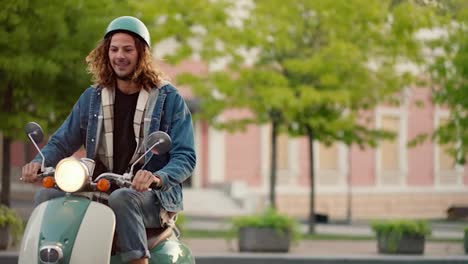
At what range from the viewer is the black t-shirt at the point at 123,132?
5973mm

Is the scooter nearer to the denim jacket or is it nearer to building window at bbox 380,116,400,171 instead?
the denim jacket

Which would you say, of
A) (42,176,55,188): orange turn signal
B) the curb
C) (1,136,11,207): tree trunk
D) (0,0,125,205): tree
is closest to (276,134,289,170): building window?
(1,136,11,207): tree trunk

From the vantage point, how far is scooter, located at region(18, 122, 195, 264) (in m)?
5.39

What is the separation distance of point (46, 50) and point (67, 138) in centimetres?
1287

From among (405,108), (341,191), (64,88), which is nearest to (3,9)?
(64,88)

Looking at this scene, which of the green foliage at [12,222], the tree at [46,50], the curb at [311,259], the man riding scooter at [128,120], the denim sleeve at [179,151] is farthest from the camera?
the tree at [46,50]

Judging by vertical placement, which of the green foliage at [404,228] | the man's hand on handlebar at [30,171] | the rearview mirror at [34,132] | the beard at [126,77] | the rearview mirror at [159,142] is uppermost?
the beard at [126,77]

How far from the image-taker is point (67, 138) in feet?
19.9

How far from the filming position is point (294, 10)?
26.6 metres

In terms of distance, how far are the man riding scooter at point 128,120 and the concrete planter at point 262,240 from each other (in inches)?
411

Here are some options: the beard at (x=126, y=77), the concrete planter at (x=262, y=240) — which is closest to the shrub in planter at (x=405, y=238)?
the concrete planter at (x=262, y=240)

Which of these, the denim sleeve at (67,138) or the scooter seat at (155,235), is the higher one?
the denim sleeve at (67,138)

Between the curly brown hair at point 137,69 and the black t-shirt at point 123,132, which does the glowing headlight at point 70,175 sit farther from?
the curly brown hair at point 137,69

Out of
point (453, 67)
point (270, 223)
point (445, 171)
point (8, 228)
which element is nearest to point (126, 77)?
point (8, 228)
